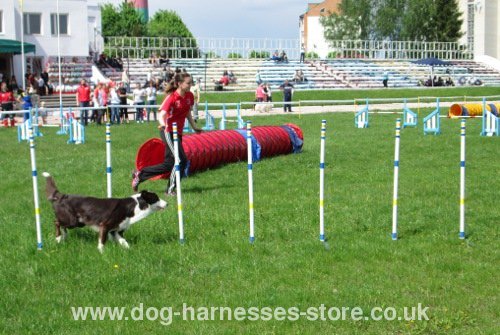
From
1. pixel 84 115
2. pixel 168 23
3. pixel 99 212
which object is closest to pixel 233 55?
pixel 84 115

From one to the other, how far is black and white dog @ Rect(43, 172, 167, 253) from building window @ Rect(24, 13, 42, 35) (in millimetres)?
41768

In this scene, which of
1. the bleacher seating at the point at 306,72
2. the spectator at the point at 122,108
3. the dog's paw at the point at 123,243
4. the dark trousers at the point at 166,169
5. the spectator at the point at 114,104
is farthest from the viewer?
the bleacher seating at the point at 306,72

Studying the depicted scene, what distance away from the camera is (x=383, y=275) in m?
7.62

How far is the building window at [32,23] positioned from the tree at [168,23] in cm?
6701

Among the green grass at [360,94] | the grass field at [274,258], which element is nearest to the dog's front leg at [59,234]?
the grass field at [274,258]

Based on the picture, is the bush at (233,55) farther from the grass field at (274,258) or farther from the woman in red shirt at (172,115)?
the woman in red shirt at (172,115)

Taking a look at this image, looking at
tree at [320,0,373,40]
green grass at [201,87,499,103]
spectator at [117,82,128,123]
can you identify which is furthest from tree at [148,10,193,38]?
spectator at [117,82,128,123]

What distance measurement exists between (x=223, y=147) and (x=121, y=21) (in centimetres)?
9087

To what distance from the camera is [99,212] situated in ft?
27.5

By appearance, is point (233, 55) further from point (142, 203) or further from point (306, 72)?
point (142, 203)

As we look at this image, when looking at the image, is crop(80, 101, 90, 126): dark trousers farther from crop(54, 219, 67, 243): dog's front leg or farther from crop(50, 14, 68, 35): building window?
crop(54, 219, 67, 243): dog's front leg

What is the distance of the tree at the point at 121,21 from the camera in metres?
103

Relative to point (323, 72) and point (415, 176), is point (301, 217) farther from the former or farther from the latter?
point (323, 72)

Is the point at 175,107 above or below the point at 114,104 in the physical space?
above
